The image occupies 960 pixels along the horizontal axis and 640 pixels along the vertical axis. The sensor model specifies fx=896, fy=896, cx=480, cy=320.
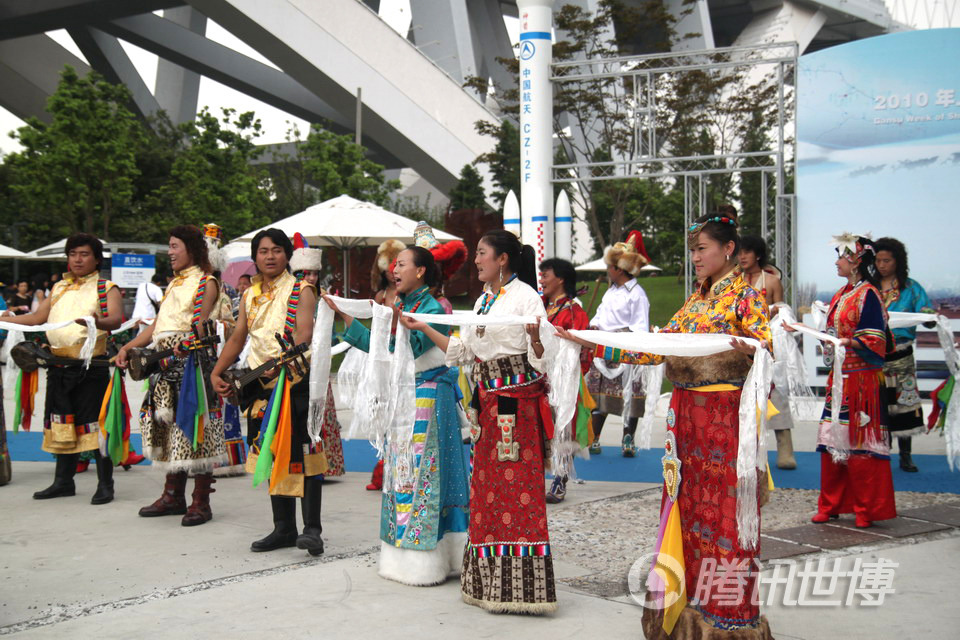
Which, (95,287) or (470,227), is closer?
(95,287)

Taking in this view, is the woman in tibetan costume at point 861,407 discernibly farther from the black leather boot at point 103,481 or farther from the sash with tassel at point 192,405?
the black leather boot at point 103,481

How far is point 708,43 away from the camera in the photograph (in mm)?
43062

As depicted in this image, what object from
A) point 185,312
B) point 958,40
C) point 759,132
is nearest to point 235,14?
point 759,132

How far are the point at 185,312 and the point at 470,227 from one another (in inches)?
985

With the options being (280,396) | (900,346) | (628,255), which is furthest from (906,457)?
(280,396)

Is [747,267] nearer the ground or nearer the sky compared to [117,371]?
nearer the sky

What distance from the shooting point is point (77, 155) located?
71.8ft

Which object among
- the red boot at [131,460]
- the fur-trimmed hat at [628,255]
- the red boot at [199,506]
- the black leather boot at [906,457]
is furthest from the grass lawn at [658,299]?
the red boot at [199,506]

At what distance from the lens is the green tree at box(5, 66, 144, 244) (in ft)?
72.6

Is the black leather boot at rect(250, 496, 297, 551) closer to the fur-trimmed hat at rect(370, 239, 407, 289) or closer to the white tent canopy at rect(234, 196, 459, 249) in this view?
the fur-trimmed hat at rect(370, 239, 407, 289)

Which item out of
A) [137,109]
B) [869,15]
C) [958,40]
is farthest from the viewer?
[869,15]

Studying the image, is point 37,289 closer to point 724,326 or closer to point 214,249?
point 214,249

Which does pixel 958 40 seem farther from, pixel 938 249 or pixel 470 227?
pixel 470 227

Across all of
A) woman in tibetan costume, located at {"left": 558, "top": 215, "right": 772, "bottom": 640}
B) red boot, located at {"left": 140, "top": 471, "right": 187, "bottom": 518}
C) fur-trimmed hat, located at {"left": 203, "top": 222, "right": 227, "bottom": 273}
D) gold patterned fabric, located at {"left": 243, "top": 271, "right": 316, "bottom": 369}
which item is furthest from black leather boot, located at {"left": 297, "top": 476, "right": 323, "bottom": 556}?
woman in tibetan costume, located at {"left": 558, "top": 215, "right": 772, "bottom": 640}
